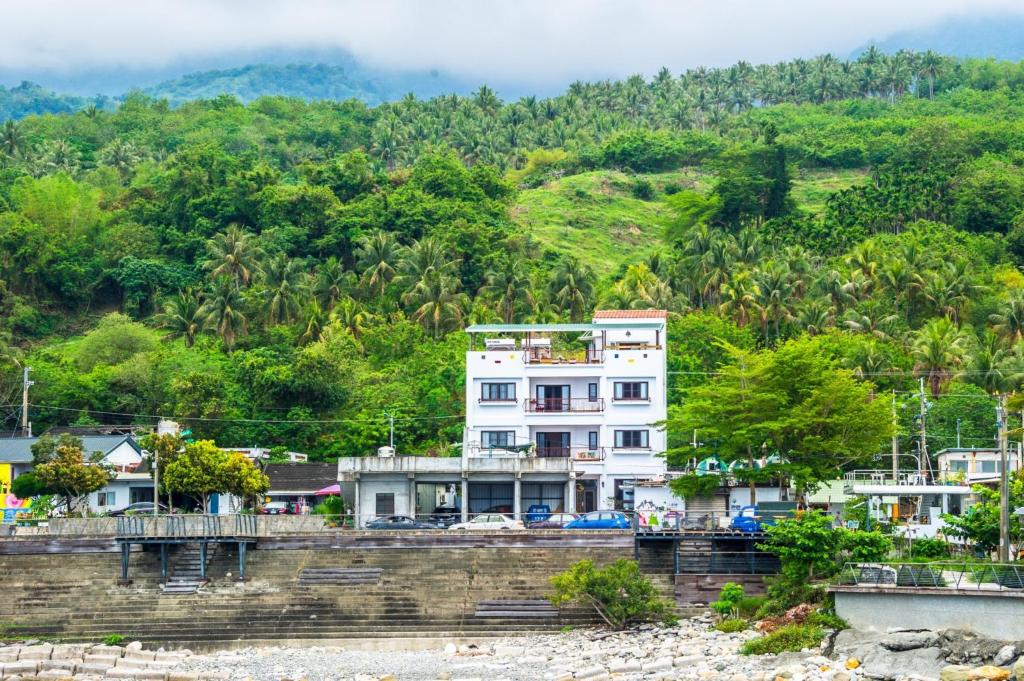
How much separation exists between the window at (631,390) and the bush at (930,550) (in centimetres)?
2555

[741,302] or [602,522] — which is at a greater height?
[741,302]

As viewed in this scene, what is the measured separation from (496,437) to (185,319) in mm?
35850

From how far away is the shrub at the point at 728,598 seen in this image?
43.8 metres

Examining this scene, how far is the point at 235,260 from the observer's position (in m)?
104

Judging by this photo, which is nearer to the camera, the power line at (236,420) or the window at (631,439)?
the window at (631,439)

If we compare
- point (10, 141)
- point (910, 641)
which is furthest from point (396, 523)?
point (10, 141)

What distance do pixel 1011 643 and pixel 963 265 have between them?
210 ft

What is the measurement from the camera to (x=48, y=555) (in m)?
50.1

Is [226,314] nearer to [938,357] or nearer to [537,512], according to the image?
[537,512]

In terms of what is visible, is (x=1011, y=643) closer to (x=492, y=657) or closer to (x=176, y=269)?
(x=492, y=657)

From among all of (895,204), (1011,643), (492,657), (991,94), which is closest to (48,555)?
(492,657)

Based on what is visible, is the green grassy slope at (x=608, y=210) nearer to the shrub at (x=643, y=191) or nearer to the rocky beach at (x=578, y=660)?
the shrub at (x=643, y=191)

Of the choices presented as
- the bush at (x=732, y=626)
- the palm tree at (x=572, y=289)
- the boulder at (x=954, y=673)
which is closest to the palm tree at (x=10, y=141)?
the palm tree at (x=572, y=289)

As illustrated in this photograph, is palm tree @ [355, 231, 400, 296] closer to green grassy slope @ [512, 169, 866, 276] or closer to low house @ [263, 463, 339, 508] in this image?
green grassy slope @ [512, 169, 866, 276]
